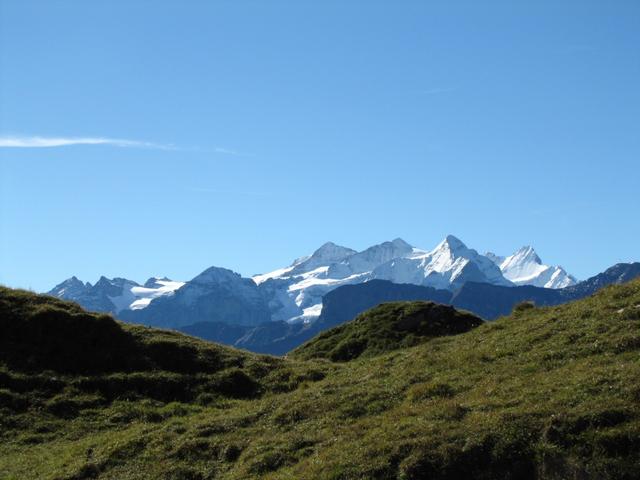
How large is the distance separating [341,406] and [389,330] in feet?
72.3

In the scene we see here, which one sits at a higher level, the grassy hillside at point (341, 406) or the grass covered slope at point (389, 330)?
the grass covered slope at point (389, 330)

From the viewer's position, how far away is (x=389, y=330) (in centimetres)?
5416

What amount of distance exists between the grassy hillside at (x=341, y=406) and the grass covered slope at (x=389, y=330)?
21.3 feet

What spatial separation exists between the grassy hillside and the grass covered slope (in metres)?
6.51

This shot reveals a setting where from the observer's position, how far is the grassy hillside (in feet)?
82.5

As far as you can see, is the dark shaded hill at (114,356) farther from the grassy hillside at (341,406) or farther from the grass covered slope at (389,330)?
the grass covered slope at (389,330)

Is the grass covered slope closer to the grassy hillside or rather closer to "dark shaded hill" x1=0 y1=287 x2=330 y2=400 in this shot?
the grassy hillside

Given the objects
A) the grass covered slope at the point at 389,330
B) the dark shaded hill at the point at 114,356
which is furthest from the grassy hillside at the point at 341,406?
the grass covered slope at the point at 389,330

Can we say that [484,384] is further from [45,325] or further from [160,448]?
[45,325]

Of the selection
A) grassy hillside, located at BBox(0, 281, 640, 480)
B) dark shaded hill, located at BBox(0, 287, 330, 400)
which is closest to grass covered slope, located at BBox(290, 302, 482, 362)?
grassy hillside, located at BBox(0, 281, 640, 480)

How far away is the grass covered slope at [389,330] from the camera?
172 feet

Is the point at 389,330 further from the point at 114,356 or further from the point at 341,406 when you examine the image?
the point at 341,406

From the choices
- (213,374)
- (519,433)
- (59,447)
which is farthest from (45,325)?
(519,433)

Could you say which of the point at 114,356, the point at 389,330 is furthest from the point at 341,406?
the point at 389,330
